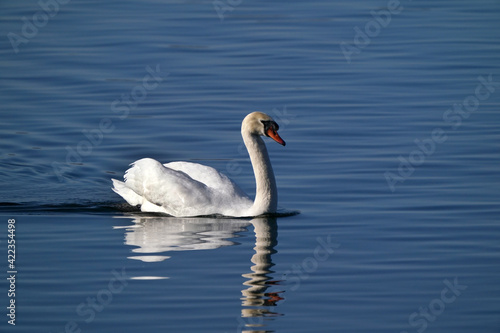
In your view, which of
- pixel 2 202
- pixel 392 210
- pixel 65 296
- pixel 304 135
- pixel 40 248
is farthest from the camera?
pixel 304 135

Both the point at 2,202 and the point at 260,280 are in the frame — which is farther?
the point at 2,202

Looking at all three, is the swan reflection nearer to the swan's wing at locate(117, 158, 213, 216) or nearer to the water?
the water

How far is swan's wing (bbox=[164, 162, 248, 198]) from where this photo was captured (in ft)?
45.3

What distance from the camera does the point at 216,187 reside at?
13.8m

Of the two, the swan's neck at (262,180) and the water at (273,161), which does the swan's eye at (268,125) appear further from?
the water at (273,161)

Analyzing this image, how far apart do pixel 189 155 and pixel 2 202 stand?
133 inches

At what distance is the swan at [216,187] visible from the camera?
13531mm

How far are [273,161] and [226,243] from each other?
165 inches

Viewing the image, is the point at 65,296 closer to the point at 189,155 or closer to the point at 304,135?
the point at 189,155

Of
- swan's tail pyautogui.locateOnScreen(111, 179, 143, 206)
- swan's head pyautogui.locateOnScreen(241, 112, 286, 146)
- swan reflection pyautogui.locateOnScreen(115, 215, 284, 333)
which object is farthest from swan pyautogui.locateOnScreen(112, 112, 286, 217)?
swan's tail pyautogui.locateOnScreen(111, 179, 143, 206)

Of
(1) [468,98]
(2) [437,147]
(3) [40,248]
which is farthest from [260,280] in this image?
(1) [468,98]

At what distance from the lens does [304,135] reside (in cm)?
1750

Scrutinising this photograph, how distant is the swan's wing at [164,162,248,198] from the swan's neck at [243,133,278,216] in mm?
381

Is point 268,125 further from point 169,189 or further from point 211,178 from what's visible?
point 169,189
